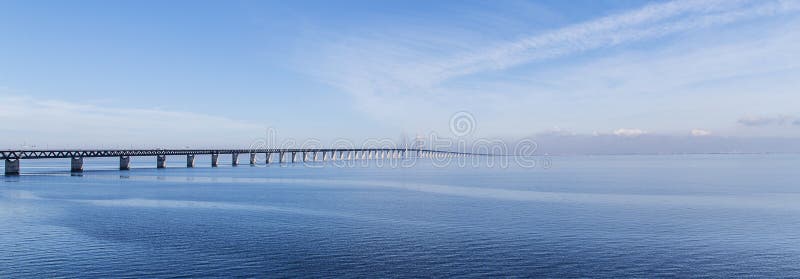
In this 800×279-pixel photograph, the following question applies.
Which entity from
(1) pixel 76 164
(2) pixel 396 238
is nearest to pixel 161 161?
(1) pixel 76 164

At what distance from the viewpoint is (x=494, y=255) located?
30.8 metres

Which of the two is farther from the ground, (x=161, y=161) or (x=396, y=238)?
(x=161, y=161)

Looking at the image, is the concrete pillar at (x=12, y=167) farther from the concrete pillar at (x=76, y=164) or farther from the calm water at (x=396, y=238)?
the calm water at (x=396, y=238)

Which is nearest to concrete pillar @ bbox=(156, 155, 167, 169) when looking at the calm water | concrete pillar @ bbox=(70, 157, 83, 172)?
concrete pillar @ bbox=(70, 157, 83, 172)

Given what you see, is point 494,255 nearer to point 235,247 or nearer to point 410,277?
point 410,277

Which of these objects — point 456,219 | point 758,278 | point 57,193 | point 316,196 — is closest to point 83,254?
point 456,219

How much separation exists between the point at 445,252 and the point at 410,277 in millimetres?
6556

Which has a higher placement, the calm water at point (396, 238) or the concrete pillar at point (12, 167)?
the concrete pillar at point (12, 167)

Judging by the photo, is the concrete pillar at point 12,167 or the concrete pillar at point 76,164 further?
the concrete pillar at point 76,164

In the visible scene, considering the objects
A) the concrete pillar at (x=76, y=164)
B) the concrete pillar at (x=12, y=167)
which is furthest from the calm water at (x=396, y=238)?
the concrete pillar at (x=76, y=164)

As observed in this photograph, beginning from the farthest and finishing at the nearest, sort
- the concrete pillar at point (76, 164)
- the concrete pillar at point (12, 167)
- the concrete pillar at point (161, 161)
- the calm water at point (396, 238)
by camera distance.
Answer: the concrete pillar at point (161, 161) → the concrete pillar at point (76, 164) → the concrete pillar at point (12, 167) → the calm water at point (396, 238)

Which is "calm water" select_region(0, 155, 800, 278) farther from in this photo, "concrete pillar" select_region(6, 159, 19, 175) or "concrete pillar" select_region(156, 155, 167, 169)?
"concrete pillar" select_region(156, 155, 167, 169)

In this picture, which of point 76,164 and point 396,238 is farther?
point 76,164

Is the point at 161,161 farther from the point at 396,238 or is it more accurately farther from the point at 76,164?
the point at 396,238
